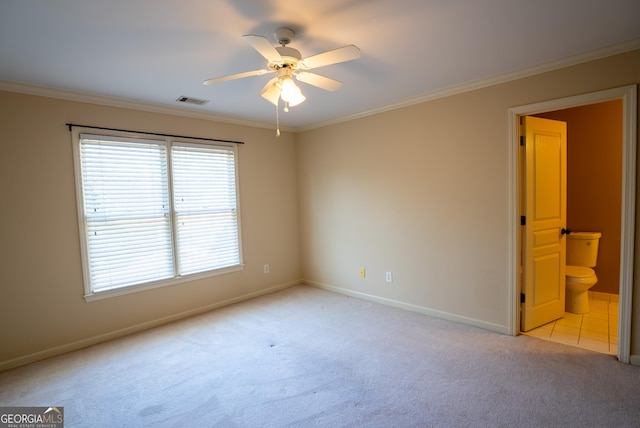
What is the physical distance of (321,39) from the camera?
2.18 metres

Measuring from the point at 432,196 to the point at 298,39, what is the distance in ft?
7.19

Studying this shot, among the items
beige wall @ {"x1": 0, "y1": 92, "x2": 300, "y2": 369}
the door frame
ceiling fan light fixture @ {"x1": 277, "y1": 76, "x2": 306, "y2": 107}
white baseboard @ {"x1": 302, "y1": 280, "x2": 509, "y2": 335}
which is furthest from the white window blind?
the door frame

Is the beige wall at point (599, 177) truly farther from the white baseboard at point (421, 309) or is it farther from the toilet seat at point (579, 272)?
the white baseboard at point (421, 309)

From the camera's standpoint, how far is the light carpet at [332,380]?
2047 millimetres

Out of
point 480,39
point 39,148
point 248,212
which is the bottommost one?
point 248,212

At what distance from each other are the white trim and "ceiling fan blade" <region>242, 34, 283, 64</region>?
2.05 metres

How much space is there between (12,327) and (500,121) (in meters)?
4.72

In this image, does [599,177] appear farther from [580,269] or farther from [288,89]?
[288,89]

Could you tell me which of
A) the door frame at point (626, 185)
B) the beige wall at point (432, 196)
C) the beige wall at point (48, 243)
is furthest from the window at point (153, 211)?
the door frame at point (626, 185)

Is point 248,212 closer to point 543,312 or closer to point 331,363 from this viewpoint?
point 331,363

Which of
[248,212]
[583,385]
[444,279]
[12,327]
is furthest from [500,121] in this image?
[12,327]

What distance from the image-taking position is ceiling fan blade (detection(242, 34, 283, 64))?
170 centimetres

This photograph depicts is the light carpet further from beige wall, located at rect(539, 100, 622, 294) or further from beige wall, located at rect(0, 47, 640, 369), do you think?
beige wall, located at rect(539, 100, 622, 294)

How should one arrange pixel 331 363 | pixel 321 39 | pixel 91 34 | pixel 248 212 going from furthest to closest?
1. pixel 248 212
2. pixel 331 363
3. pixel 321 39
4. pixel 91 34
